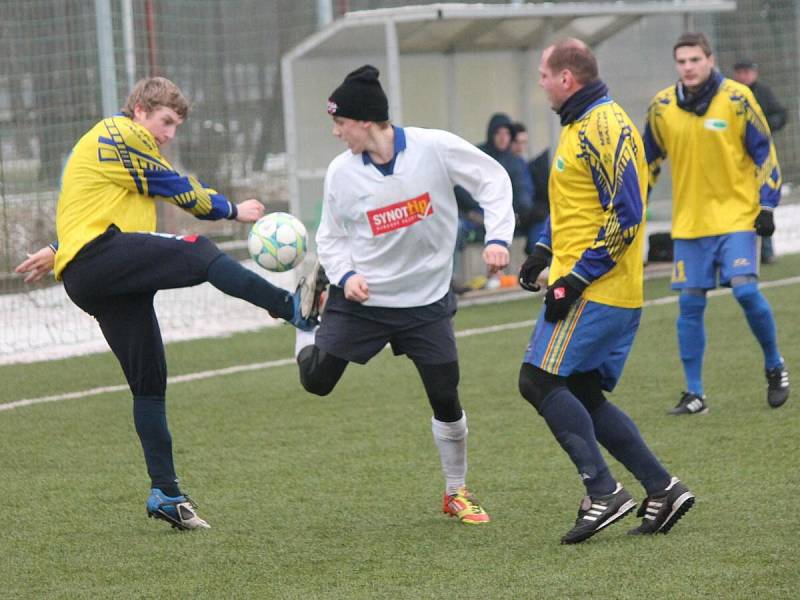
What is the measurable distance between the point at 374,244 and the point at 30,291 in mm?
7350

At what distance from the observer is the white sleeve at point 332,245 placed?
18.0ft

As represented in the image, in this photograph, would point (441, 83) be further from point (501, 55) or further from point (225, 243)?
point (225, 243)

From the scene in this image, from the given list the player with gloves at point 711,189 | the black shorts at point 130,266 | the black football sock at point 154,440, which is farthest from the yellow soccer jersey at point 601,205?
the player with gloves at point 711,189

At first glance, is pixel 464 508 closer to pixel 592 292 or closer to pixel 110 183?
pixel 592 292

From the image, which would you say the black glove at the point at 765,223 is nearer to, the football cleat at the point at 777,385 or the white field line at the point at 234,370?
the football cleat at the point at 777,385

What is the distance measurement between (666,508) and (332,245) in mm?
1621

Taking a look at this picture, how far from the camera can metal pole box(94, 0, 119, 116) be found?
488 inches

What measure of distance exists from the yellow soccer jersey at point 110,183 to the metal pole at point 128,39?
7576 millimetres

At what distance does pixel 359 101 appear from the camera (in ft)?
17.4

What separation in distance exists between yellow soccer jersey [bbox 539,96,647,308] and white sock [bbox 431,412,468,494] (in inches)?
31.5

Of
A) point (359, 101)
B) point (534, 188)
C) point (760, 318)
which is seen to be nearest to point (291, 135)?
point (534, 188)

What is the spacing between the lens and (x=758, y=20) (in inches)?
666

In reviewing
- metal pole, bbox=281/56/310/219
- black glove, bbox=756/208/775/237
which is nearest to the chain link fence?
metal pole, bbox=281/56/310/219

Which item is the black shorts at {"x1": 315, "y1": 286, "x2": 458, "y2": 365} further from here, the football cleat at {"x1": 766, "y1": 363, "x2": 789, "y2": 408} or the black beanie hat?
the football cleat at {"x1": 766, "y1": 363, "x2": 789, "y2": 408}
